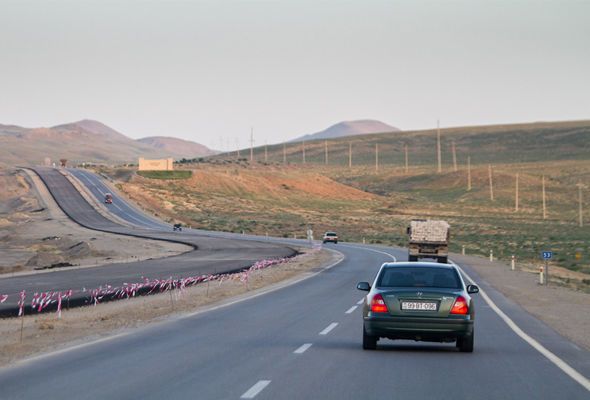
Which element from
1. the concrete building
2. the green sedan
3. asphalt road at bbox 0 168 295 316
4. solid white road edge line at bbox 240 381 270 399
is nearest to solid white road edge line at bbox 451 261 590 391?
the green sedan

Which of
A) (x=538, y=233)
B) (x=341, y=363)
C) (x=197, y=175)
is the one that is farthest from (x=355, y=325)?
(x=197, y=175)

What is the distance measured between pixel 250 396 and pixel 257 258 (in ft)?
159

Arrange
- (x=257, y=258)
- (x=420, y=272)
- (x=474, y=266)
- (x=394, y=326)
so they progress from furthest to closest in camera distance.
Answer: (x=257, y=258) < (x=474, y=266) < (x=420, y=272) < (x=394, y=326)

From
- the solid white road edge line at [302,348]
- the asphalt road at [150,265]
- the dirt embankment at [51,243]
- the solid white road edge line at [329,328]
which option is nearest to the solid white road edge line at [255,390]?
the solid white road edge line at [302,348]

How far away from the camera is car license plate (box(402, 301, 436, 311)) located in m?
15.5

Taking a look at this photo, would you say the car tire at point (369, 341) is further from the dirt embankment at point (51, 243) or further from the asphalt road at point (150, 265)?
the dirt embankment at point (51, 243)

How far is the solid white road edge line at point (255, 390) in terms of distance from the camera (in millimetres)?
11172

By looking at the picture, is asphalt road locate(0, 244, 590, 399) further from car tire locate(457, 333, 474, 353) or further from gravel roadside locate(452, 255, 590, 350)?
gravel roadside locate(452, 255, 590, 350)

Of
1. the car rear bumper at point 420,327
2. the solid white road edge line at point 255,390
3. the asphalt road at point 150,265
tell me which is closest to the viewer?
the solid white road edge line at point 255,390

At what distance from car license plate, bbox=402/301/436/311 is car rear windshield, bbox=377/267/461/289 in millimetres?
619

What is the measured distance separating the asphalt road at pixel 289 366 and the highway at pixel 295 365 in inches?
0.6

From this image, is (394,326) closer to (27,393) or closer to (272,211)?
(27,393)

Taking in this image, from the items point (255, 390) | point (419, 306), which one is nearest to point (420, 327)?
point (419, 306)

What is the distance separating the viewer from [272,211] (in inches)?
5581
